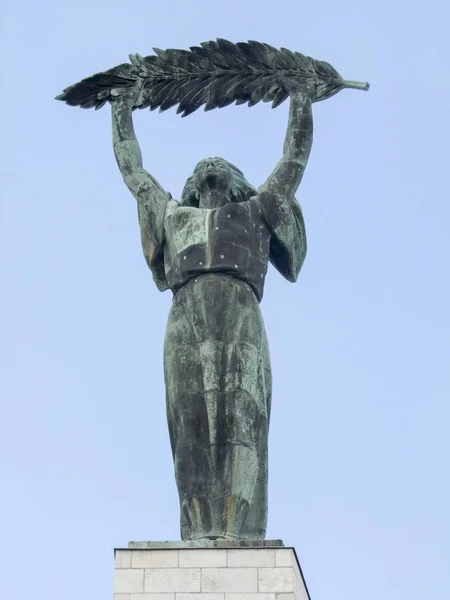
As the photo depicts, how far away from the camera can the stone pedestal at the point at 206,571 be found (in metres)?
21.1

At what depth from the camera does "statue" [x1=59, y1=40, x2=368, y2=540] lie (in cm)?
2255

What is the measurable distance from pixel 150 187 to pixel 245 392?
3328 millimetres

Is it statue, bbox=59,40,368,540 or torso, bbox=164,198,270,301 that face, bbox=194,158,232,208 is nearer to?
statue, bbox=59,40,368,540

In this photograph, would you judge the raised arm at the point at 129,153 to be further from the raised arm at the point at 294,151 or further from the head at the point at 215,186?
the raised arm at the point at 294,151

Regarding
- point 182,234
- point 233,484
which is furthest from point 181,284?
point 233,484

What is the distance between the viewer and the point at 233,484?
73.4ft

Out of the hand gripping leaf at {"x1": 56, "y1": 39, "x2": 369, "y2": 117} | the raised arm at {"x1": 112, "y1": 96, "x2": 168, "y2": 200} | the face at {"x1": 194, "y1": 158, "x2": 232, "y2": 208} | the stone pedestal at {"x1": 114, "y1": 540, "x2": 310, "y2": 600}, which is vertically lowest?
the stone pedestal at {"x1": 114, "y1": 540, "x2": 310, "y2": 600}

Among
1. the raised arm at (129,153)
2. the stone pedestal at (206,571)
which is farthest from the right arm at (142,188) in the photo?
the stone pedestal at (206,571)

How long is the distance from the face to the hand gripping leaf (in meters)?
1.53

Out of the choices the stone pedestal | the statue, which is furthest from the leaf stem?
the stone pedestal

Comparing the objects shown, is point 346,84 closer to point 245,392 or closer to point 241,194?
point 241,194

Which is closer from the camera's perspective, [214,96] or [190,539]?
[190,539]

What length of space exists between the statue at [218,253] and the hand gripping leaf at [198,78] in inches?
0.5

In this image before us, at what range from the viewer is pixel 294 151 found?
2458 cm
